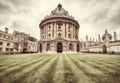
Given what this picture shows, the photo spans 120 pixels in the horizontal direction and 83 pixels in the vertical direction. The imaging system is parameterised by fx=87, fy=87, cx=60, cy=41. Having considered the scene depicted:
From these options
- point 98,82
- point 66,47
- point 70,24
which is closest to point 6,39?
point 66,47

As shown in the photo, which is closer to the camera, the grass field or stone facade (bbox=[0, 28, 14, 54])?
the grass field

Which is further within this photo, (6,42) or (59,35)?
(59,35)

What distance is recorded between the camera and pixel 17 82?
4273 mm

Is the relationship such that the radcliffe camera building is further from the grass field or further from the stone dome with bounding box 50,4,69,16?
the grass field

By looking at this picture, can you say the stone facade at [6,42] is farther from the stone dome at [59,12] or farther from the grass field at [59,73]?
the grass field at [59,73]

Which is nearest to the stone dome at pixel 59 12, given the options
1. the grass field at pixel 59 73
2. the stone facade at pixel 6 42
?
the stone facade at pixel 6 42

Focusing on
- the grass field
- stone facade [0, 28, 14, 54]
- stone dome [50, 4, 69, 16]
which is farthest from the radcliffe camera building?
the grass field

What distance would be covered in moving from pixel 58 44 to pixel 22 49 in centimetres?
2560

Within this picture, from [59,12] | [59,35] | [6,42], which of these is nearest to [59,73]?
[59,35]

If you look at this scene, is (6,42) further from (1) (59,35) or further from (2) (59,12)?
(2) (59,12)

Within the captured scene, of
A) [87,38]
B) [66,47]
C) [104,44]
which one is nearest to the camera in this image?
[104,44]

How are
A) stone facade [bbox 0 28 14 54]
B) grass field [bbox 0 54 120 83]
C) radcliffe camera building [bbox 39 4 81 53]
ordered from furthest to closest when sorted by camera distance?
radcliffe camera building [bbox 39 4 81 53] → stone facade [bbox 0 28 14 54] → grass field [bbox 0 54 120 83]

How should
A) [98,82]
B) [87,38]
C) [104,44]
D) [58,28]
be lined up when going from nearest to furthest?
[98,82]
[104,44]
[58,28]
[87,38]

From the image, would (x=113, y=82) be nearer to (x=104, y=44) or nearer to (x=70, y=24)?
(x=104, y=44)
